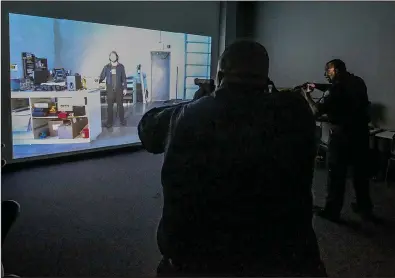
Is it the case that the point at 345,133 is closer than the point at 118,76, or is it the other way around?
the point at 345,133

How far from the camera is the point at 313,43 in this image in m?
2.70

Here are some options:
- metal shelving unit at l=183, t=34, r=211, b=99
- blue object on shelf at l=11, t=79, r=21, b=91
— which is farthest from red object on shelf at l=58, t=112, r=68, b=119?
metal shelving unit at l=183, t=34, r=211, b=99

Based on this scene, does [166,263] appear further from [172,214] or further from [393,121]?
[393,121]

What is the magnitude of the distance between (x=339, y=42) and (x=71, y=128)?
6.66 feet

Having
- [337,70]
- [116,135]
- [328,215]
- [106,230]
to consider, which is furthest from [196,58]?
[106,230]

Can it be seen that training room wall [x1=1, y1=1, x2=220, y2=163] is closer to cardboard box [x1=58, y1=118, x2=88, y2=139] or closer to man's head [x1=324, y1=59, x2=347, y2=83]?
cardboard box [x1=58, y1=118, x2=88, y2=139]

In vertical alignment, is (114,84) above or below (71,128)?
above

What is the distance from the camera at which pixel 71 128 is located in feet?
9.04

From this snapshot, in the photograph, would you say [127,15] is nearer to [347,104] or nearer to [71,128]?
[71,128]

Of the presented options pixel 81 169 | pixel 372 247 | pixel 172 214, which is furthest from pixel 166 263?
pixel 81 169

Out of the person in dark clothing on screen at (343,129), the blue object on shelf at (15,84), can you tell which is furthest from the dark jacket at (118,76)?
the person in dark clothing on screen at (343,129)

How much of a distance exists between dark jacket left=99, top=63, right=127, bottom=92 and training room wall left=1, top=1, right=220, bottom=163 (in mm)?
346

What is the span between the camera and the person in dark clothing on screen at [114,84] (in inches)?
114

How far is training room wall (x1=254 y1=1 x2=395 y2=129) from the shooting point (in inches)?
91.7
